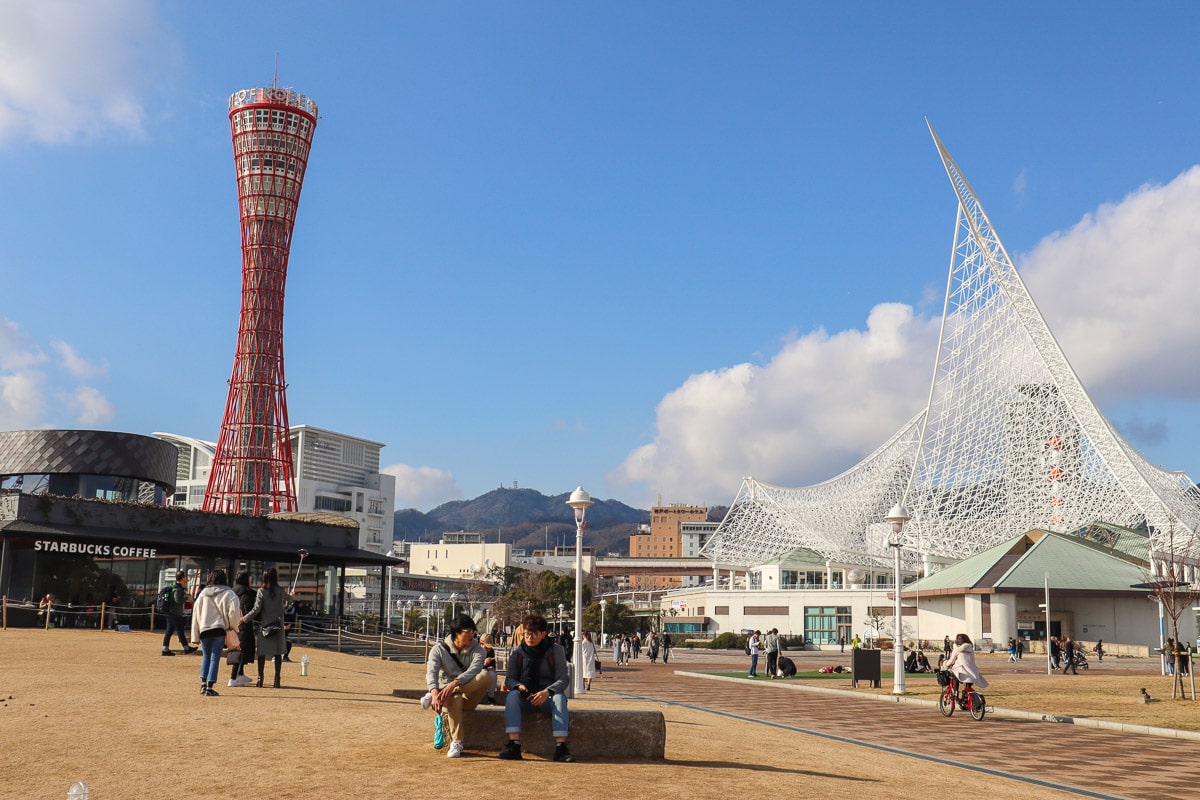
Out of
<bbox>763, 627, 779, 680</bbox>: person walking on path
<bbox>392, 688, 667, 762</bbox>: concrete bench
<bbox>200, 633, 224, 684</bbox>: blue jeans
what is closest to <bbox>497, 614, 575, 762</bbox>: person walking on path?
<bbox>392, 688, 667, 762</bbox>: concrete bench

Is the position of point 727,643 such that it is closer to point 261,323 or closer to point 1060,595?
point 1060,595

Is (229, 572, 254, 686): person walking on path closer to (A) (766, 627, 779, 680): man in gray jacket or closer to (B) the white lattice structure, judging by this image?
(A) (766, 627, 779, 680): man in gray jacket

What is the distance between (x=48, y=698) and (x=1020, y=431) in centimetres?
6890

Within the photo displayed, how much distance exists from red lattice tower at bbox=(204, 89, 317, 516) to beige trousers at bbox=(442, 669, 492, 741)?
57.7 meters

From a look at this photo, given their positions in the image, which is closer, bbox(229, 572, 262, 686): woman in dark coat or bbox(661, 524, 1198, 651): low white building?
bbox(229, 572, 262, 686): woman in dark coat

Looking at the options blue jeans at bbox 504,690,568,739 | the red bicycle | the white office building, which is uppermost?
the white office building

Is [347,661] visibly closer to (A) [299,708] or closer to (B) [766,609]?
(A) [299,708]

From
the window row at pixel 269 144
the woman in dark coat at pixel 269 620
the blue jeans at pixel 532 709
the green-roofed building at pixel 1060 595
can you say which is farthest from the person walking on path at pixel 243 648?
the green-roofed building at pixel 1060 595

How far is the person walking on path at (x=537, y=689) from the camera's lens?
9336mm

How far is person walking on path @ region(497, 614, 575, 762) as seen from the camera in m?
9.34

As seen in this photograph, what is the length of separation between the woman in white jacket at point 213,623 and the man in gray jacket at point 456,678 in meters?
4.86

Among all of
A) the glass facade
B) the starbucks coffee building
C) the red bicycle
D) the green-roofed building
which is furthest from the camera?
the glass facade

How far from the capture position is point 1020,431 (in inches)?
2842

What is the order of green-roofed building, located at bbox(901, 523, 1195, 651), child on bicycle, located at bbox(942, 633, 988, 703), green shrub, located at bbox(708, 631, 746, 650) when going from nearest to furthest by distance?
1. child on bicycle, located at bbox(942, 633, 988, 703)
2. green-roofed building, located at bbox(901, 523, 1195, 651)
3. green shrub, located at bbox(708, 631, 746, 650)
